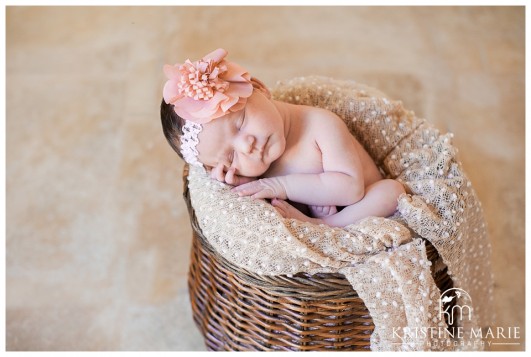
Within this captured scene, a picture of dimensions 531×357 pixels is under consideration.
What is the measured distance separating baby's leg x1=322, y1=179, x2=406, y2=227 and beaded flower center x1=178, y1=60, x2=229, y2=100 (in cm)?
37

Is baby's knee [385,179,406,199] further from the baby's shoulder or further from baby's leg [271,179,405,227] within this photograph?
the baby's shoulder

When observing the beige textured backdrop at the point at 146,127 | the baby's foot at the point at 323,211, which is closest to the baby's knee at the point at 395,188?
the baby's foot at the point at 323,211

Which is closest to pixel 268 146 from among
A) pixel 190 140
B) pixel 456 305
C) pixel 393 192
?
pixel 190 140

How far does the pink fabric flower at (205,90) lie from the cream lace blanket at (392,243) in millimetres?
171

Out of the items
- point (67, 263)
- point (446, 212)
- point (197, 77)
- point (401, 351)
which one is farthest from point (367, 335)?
point (67, 263)

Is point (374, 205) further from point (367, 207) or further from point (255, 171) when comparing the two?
point (255, 171)

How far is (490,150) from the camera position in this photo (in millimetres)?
1996

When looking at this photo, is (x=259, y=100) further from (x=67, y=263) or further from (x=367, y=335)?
(x=67, y=263)

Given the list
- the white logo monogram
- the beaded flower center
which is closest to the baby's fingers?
the beaded flower center

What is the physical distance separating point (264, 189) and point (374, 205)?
0.23 m

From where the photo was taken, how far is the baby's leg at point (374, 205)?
127 cm

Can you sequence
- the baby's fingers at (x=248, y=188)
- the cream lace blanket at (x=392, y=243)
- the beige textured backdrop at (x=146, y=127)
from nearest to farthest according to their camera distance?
the cream lace blanket at (x=392, y=243), the baby's fingers at (x=248, y=188), the beige textured backdrop at (x=146, y=127)

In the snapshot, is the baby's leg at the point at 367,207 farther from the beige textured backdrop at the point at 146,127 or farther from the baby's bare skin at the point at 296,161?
the beige textured backdrop at the point at 146,127

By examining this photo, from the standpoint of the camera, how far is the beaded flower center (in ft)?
3.71
